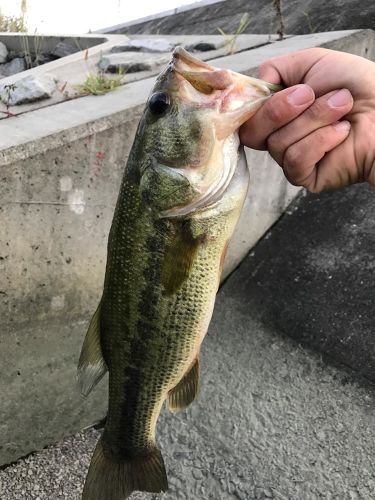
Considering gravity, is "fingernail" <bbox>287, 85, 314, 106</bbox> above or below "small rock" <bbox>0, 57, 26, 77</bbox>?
above

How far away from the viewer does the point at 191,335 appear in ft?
6.66

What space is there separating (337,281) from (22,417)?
214 cm

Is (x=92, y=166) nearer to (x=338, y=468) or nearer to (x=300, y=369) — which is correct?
(x=300, y=369)

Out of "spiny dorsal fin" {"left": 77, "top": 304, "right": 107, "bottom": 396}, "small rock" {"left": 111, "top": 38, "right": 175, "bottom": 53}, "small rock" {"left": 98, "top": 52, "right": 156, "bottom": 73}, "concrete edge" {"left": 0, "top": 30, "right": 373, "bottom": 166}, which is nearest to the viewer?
"spiny dorsal fin" {"left": 77, "top": 304, "right": 107, "bottom": 396}

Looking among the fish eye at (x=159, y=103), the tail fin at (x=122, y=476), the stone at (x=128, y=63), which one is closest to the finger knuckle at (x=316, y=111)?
the fish eye at (x=159, y=103)

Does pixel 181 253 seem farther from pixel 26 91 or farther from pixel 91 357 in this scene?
pixel 26 91

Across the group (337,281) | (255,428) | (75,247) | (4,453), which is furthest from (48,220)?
(337,281)

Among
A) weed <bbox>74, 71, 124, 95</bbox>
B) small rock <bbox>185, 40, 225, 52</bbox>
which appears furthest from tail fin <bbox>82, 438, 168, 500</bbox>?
small rock <bbox>185, 40, 225, 52</bbox>

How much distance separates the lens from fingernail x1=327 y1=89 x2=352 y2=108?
1.76 metres

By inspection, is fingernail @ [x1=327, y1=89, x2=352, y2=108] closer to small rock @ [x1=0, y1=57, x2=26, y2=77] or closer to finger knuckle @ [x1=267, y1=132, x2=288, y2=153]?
finger knuckle @ [x1=267, y1=132, x2=288, y2=153]

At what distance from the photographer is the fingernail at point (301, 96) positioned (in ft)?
5.63

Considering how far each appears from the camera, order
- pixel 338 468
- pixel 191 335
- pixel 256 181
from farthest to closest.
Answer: pixel 256 181, pixel 338 468, pixel 191 335

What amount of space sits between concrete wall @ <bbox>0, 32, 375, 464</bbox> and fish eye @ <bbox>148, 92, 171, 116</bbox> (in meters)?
1.27

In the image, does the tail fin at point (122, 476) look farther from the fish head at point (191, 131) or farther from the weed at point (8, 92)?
the weed at point (8, 92)
